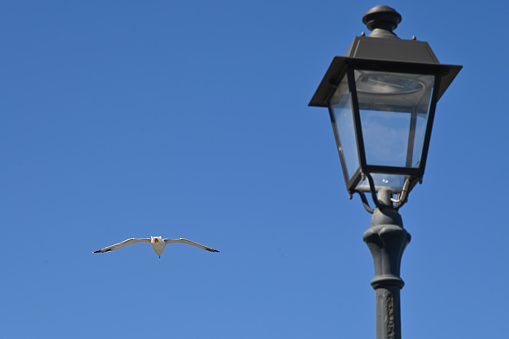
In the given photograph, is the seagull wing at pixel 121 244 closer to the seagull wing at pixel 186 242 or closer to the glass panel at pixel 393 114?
the seagull wing at pixel 186 242

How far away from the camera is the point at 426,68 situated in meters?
10.3

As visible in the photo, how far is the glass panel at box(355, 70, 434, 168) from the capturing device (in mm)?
10164

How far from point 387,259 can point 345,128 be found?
4.74 ft

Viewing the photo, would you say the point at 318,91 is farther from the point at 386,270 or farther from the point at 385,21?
the point at 386,270

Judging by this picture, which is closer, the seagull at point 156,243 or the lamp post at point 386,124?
the lamp post at point 386,124

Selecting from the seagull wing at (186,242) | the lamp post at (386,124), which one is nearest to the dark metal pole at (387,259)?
the lamp post at (386,124)

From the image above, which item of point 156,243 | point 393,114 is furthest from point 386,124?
point 156,243

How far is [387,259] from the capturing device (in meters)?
10.0

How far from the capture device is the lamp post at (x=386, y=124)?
10.1 m

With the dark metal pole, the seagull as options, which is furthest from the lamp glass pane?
the seagull

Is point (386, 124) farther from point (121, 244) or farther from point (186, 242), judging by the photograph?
point (186, 242)

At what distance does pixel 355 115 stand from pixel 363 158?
0.43 meters

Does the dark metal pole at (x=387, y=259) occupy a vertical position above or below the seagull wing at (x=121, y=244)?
below

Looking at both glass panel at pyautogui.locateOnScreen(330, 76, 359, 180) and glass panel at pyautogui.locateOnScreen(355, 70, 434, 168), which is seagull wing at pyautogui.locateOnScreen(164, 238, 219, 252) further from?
glass panel at pyautogui.locateOnScreen(355, 70, 434, 168)
